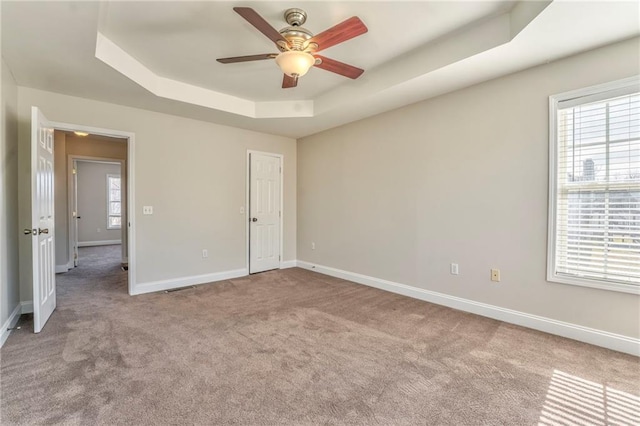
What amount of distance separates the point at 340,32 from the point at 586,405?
2.82 m

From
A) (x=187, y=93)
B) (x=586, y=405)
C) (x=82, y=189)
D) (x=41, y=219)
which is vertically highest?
(x=187, y=93)

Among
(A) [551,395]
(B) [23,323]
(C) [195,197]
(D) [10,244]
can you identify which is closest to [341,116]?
(C) [195,197]

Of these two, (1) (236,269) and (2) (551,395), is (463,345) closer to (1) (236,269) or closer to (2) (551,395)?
(2) (551,395)

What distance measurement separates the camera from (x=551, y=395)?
6.19 ft

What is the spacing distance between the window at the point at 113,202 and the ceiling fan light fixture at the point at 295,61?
8647 millimetres

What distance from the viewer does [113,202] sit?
896 cm

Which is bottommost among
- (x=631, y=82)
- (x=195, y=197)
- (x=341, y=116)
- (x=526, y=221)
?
(x=526, y=221)

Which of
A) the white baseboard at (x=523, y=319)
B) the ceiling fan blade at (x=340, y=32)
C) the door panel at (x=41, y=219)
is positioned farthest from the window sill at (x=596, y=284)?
the door panel at (x=41, y=219)

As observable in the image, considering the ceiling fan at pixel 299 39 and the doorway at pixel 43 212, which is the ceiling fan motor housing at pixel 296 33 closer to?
the ceiling fan at pixel 299 39

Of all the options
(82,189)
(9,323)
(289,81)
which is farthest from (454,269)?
(82,189)

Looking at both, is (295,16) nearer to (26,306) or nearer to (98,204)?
(26,306)

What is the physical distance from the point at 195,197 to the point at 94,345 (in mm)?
2425

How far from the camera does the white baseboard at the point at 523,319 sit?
8.01ft

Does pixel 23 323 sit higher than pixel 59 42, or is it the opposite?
pixel 59 42
